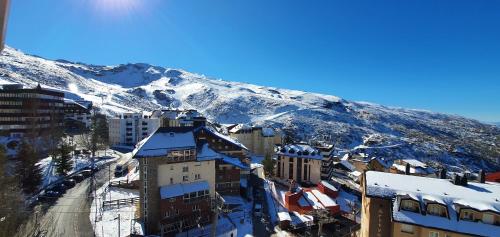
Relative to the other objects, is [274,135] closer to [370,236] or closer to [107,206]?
[107,206]

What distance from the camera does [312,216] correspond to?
159 feet

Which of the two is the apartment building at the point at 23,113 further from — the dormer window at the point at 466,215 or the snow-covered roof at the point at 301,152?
the dormer window at the point at 466,215

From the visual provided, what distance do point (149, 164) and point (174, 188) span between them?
474cm

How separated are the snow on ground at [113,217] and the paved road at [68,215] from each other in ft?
2.90

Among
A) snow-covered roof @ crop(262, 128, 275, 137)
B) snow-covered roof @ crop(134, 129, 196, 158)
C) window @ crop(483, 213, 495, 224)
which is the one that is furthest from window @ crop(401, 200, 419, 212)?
snow-covered roof @ crop(262, 128, 275, 137)

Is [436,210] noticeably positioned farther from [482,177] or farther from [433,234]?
[482,177]

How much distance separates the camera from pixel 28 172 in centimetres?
4916

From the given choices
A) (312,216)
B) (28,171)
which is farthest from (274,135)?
(28,171)

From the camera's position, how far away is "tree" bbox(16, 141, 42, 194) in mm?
48344

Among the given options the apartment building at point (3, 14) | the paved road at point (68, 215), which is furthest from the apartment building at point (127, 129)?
the apartment building at point (3, 14)

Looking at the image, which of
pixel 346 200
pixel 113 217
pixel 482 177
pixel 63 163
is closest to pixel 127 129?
pixel 63 163

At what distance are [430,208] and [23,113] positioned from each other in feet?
297

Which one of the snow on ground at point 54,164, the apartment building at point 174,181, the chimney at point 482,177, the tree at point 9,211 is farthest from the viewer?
the snow on ground at point 54,164

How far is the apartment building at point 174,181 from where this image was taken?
3916cm
